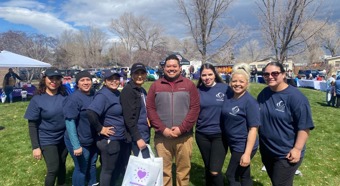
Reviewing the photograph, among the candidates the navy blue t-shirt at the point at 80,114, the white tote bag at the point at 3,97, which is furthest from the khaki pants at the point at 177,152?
the white tote bag at the point at 3,97

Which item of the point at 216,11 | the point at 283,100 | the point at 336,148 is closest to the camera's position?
the point at 283,100

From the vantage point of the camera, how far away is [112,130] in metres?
3.12

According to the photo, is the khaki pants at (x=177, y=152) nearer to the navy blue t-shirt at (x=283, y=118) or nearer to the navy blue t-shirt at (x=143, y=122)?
the navy blue t-shirt at (x=143, y=122)

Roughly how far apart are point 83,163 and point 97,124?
2.30 feet

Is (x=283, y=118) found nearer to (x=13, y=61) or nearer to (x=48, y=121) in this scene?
(x=48, y=121)

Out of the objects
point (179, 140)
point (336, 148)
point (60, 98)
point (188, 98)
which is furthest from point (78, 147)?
point (336, 148)

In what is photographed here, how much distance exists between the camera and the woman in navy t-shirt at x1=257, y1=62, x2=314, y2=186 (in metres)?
2.57

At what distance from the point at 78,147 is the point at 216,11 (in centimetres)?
1281

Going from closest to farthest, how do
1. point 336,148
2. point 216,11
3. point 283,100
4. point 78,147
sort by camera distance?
1. point 283,100
2. point 78,147
3. point 336,148
4. point 216,11

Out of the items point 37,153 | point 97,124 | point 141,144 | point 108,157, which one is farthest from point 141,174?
point 37,153

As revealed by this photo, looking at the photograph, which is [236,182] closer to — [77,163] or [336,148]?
[77,163]

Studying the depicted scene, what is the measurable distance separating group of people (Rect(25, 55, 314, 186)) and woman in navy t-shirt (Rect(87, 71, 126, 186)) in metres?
0.01

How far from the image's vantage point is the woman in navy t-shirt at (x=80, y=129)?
123 inches

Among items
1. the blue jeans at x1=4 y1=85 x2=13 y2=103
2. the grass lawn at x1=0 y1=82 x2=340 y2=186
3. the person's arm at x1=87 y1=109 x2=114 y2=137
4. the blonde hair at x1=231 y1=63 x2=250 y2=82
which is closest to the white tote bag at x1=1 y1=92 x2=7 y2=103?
the blue jeans at x1=4 y1=85 x2=13 y2=103
